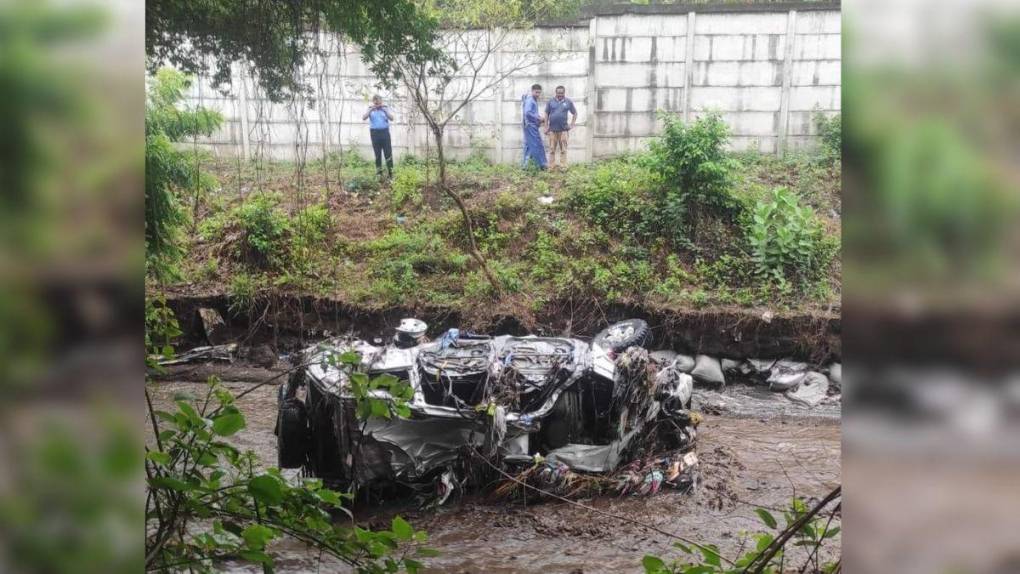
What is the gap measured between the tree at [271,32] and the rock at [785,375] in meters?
4.79

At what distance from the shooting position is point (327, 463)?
4.16m

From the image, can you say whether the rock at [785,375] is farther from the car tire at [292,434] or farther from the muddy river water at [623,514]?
the car tire at [292,434]

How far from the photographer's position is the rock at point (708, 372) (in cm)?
702

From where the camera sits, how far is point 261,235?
8281 millimetres

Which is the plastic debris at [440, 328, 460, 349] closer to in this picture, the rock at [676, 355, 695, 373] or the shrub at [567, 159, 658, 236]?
the rock at [676, 355, 695, 373]

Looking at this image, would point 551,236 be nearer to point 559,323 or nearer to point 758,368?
point 559,323

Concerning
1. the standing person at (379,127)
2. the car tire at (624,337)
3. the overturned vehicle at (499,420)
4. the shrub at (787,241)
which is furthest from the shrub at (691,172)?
the overturned vehicle at (499,420)

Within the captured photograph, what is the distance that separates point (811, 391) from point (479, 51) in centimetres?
516

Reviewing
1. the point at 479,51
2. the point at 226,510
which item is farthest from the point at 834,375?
the point at 226,510

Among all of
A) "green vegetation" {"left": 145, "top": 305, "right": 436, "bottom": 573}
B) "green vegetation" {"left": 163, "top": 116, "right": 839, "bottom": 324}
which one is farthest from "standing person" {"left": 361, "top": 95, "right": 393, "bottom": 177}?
"green vegetation" {"left": 145, "top": 305, "right": 436, "bottom": 573}

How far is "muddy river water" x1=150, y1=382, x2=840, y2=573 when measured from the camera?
13.2 ft

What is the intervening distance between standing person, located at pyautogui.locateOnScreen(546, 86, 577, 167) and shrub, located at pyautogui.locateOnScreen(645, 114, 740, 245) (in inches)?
41.5
